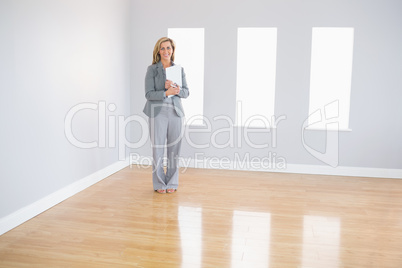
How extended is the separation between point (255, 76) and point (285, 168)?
4.33 ft

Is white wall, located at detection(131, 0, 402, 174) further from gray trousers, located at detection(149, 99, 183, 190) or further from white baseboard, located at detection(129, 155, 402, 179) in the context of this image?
gray trousers, located at detection(149, 99, 183, 190)

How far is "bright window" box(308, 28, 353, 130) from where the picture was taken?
5.11m

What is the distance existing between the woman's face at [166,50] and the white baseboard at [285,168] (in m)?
1.91

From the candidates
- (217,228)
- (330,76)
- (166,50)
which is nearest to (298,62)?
(330,76)

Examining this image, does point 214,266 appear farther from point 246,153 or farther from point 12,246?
point 246,153

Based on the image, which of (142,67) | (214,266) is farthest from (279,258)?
(142,67)

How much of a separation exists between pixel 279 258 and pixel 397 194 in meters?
2.36

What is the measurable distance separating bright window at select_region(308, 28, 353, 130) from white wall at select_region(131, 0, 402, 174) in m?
0.10

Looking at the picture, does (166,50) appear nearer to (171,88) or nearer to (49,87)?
(171,88)

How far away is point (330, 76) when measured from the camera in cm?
520

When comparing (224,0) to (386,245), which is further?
(224,0)

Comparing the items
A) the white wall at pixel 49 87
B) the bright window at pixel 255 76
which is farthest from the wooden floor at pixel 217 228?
the bright window at pixel 255 76

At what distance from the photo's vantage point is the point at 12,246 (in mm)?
2861

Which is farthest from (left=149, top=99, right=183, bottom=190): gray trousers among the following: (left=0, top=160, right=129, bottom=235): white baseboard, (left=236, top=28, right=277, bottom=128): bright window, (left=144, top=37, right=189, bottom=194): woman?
(left=236, top=28, right=277, bottom=128): bright window
